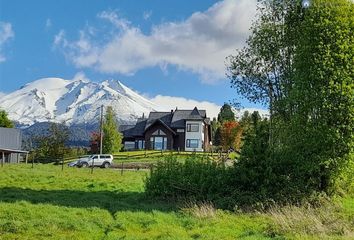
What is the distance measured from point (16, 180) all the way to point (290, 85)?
2049 cm

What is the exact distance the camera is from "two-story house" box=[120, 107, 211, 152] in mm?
99062

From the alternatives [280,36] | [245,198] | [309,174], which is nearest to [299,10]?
[280,36]

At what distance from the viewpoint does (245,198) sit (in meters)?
27.1

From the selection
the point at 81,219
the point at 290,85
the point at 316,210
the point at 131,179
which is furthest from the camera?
the point at 131,179

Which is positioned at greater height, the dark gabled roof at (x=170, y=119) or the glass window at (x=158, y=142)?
the dark gabled roof at (x=170, y=119)

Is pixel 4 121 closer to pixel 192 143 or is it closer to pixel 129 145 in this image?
pixel 129 145

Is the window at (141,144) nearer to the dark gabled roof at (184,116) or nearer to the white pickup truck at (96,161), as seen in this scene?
the dark gabled roof at (184,116)

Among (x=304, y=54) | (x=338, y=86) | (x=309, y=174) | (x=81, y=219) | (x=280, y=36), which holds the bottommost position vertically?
(x=81, y=219)

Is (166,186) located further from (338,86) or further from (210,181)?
(338,86)

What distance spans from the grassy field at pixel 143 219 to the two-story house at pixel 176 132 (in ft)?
224

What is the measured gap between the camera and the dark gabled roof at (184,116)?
101 meters

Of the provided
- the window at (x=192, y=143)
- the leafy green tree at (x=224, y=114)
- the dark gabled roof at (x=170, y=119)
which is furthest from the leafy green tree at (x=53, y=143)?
the leafy green tree at (x=224, y=114)

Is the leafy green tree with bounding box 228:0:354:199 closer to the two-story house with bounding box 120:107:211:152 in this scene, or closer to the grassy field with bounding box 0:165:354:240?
the grassy field with bounding box 0:165:354:240

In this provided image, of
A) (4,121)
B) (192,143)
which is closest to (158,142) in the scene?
(192,143)
